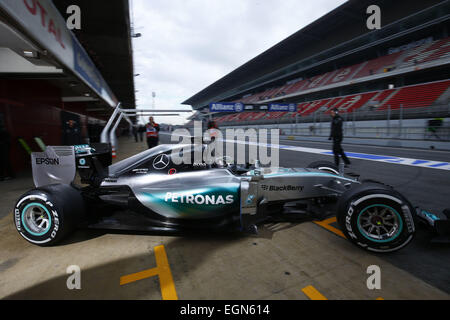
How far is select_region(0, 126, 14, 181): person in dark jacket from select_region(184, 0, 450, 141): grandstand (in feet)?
59.3

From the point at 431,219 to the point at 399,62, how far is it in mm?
26761

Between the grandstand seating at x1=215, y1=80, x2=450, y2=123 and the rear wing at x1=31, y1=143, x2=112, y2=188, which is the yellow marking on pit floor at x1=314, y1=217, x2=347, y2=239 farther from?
the grandstand seating at x1=215, y1=80, x2=450, y2=123

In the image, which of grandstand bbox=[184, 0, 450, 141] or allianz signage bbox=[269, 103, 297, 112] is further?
allianz signage bbox=[269, 103, 297, 112]

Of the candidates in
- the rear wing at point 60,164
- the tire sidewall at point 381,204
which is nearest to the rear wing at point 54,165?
the rear wing at point 60,164

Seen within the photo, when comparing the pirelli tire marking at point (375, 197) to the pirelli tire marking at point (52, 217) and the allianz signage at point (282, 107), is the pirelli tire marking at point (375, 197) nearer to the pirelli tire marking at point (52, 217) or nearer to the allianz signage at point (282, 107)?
the pirelli tire marking at point (52, 217)

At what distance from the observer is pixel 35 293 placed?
1.75 metres

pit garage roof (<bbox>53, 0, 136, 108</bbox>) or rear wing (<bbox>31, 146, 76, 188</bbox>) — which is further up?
pit garage roof (<bbox>53, 0, 136, 108</bbox>)

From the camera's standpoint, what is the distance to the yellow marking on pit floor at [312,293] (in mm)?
1651

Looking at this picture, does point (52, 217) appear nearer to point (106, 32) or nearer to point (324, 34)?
point (106, 32)

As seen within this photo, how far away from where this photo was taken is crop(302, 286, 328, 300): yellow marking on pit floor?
5.42ft

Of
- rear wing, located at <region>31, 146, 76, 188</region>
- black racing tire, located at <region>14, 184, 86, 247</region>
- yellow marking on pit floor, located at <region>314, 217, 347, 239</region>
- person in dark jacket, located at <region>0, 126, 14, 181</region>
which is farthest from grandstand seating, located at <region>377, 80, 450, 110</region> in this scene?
person in dark jacket, located at <region>0, 126, 14, 181</region>
